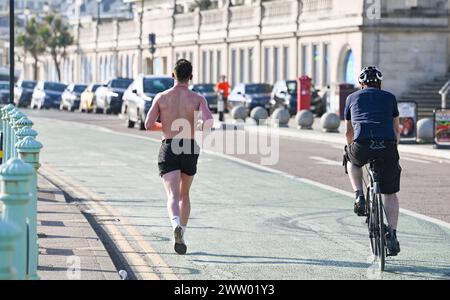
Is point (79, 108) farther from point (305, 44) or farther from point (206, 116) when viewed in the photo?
point (206, 116)

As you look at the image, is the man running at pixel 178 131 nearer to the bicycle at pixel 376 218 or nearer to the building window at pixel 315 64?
the bicycle at pixel 376 218

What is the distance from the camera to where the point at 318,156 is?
27578 millimetres

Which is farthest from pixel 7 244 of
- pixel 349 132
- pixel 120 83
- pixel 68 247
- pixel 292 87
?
pixel 120 83

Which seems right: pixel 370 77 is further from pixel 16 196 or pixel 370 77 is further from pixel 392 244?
pixel 16 196

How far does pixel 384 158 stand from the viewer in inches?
451

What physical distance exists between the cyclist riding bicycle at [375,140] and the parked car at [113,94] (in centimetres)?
4442

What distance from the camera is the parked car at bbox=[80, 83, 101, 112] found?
60781 millimetres

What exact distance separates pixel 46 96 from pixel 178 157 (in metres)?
56.5

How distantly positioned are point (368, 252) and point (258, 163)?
12791mm

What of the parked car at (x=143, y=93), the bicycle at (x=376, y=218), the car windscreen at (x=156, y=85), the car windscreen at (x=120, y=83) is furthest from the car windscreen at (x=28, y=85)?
the bicycle at (x=376, y=218)

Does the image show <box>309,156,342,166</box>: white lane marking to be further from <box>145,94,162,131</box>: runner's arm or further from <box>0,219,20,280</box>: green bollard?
<box>0,219,20,280</box>: green bollard

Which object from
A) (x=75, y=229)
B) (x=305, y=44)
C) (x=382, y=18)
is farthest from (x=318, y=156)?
(x=305, y=44)

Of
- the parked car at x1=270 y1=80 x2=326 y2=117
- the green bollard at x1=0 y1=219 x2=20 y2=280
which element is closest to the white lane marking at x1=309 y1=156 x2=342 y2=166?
the green bollard at x1=0 y1=219 x2=20 y2=280

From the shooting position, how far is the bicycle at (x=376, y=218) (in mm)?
11055
